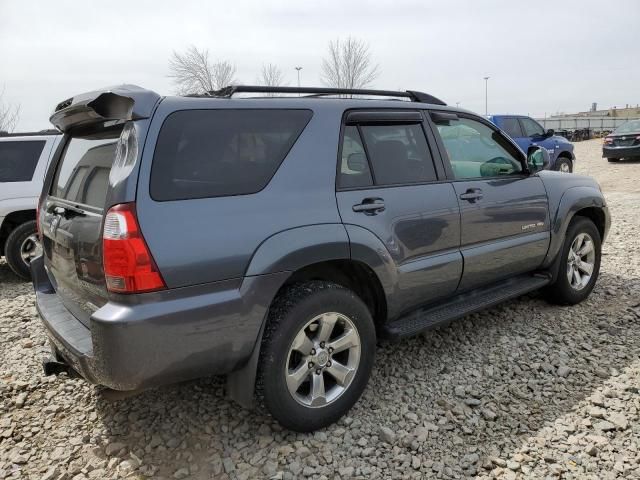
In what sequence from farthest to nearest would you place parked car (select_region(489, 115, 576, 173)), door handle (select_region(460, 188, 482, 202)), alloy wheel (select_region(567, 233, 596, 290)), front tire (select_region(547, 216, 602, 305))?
parked car (select_region(489, 115, 576, 173)) → alloy wheel (select_region(567, 233, 596, 290)) → front tire (select_region(547, 216, 602, 305)) → door handle (select_region(460, 188, 482, 202))

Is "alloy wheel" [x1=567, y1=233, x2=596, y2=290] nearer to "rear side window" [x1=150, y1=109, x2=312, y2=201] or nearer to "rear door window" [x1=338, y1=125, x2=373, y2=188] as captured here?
"rear door window" [x1=338, y1=125, x2=373, y2=188]

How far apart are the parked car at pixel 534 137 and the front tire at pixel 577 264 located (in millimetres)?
7857

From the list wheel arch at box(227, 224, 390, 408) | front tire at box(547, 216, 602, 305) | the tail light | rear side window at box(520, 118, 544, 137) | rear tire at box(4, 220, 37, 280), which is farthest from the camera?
rear side window at box(520, 118, 544, 137)

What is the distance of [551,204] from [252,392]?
2896 mm

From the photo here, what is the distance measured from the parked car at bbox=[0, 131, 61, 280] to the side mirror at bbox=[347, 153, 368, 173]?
461 cm

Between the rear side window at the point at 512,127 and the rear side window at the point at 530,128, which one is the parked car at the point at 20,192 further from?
the rear side window at the point at 530,128

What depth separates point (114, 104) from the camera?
7.65ft

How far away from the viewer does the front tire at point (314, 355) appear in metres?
2.46

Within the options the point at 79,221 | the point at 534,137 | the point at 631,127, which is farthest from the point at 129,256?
the point at 631,127

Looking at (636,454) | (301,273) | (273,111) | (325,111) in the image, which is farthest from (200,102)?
(636,454)

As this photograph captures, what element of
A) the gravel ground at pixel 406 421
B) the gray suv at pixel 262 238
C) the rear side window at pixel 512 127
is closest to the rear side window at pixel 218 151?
the gray suv at pixel 262 238

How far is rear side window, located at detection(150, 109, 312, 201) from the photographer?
7.30 feet

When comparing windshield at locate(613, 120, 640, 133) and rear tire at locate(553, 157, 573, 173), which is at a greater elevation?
windshield at locate(613, 120, 640, 133)

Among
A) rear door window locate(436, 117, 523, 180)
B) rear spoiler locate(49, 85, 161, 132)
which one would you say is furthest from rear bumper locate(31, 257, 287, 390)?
rear door window locate(436, 117, 523, 180)
